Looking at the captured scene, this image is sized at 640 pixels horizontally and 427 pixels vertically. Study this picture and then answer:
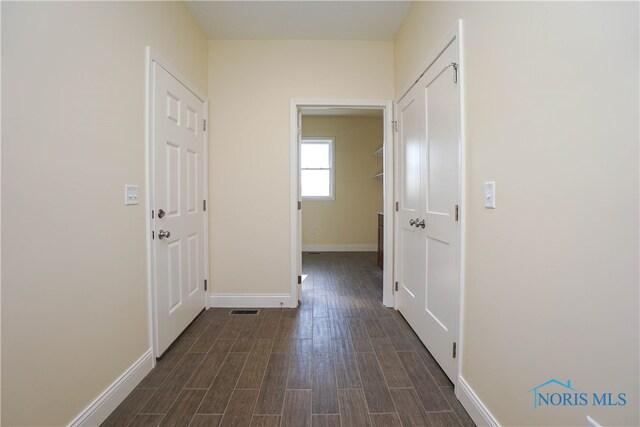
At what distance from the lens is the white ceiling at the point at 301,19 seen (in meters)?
2.45

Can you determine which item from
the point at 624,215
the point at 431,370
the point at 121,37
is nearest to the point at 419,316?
the point at 431,370

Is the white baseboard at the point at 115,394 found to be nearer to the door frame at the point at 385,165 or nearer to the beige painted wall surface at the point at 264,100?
the beige painted wall surface at the point at 264,100

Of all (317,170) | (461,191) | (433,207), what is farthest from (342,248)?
(461,191)

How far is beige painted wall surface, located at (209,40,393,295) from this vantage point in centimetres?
296

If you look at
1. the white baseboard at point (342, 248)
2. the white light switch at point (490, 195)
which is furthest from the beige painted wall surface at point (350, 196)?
the white light switch at point (490, 195)

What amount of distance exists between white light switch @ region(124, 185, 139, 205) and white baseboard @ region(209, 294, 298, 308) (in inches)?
59.2

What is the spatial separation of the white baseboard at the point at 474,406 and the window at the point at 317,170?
4.80 metres

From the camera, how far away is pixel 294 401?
1.62 meters

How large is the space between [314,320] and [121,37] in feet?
7.83

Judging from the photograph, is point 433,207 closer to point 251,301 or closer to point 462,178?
point 462,178

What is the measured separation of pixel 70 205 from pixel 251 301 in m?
1.95

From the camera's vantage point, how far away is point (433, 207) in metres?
2.03

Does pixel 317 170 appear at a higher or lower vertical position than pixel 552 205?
higher

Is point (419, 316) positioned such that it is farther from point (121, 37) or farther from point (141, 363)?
point (121, 37)
